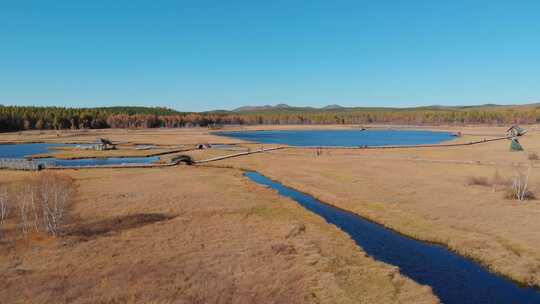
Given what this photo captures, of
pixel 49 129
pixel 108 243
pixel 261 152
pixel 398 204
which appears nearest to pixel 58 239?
pixel 108 243

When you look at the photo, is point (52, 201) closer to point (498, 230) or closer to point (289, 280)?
point (289, 280)

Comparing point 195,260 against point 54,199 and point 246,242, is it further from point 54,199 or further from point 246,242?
point 54,199

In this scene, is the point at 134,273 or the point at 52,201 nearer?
the point at 134,273

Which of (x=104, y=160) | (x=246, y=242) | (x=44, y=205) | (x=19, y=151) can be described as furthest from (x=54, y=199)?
(x=19, y=151)

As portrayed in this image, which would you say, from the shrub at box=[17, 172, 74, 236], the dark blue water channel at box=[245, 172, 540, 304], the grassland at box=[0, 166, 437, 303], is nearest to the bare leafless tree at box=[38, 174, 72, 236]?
the shrub at box=[17, 172, 74, 236]

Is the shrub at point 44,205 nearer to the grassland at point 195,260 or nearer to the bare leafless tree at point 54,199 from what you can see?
the bare leafless tree at point 54,199

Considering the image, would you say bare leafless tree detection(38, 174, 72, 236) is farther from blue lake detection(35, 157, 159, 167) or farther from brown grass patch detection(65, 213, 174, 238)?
blue lake detection(35, 157, 159, 167)

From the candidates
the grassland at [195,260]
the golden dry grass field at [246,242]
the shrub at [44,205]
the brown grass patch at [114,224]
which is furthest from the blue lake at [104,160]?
the brown grass patch at [114,224]
